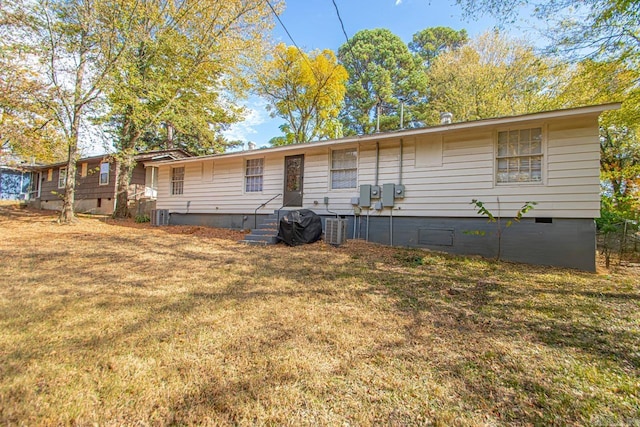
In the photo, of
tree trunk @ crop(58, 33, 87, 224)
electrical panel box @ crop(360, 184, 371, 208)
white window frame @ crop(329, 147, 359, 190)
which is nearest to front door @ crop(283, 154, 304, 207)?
white window frame @ crop(329, 147, 359, 190)

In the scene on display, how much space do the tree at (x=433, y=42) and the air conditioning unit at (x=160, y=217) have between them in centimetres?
2013

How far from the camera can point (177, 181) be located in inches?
447

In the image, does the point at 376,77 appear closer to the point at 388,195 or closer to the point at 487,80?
the point at 487,80

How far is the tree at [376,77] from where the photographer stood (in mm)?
19453

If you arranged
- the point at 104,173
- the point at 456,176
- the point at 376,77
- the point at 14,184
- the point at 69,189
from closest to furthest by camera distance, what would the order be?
1. the point at 456,176
2. the point at 69,189
3. the point at 104,173
4. the point at 376,77
5. the point at 14,184

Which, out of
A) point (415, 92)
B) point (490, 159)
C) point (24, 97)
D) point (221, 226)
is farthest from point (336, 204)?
point (415, 92)

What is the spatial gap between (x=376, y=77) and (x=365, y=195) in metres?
15.3

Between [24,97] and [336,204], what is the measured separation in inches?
387

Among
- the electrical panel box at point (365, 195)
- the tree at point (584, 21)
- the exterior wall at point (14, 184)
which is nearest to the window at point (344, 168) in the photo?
the electrical panel box at point (365, 195)

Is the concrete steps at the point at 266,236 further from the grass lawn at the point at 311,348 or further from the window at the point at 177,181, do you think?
the window at the point at 177,181

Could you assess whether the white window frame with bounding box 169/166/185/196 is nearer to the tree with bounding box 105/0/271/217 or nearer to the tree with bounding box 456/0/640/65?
the tree with bounding box 105/0/271/217

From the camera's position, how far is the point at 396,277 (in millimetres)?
4348

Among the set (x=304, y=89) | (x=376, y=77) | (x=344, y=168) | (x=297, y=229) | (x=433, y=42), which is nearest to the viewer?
(x=297, y=229)

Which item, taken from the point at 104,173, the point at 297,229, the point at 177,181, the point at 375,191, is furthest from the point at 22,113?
the point at 375,191
